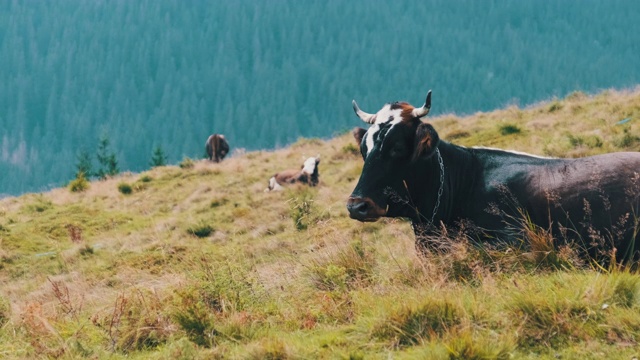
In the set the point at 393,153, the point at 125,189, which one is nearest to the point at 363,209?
the point at 393,153

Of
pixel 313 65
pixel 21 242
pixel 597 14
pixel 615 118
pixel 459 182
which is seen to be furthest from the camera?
pixel 597 14

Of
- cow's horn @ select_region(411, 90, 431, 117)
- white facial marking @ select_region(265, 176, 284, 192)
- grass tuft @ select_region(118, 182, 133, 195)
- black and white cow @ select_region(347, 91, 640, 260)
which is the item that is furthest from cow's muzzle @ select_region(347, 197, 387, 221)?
grass tuft @ select_region(118, 182, 133, 195)

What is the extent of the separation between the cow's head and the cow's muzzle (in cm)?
6

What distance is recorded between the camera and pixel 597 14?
655ft

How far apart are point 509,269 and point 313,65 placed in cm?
18231

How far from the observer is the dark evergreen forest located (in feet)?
538

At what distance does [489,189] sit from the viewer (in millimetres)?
8055

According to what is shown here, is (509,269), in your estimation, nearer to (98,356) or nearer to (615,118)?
(98,356)

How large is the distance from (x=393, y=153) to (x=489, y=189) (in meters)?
1.10

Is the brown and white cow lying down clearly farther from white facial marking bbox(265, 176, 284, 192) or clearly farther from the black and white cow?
the black and white cow

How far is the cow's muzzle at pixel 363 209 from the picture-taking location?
24.5 feet

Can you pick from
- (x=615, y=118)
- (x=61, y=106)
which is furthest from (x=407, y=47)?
(x=615, y=118)

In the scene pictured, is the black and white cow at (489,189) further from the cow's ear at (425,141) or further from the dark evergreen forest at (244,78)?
the dark evergreen forest at (244,78)

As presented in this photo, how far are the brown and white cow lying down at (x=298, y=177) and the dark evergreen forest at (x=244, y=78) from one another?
13095 cm
